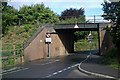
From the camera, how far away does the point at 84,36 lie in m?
73.9

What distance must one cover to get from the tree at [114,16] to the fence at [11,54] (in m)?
9.58

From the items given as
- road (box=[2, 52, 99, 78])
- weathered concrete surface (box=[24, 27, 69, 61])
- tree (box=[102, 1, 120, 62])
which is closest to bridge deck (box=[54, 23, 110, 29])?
weathered concrete surface (box=[24, 27, 69, 61])

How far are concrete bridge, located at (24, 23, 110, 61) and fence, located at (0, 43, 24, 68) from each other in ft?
4.66

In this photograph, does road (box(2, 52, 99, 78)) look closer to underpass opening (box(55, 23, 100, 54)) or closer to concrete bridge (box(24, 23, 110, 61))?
concrete bridge (box(24, 23, 110, 61))

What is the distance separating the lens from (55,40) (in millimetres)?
45875

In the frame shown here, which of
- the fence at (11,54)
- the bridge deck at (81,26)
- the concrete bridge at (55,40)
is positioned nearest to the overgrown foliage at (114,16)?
the fence at (11,54)

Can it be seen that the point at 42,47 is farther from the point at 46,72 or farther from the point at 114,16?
the point at 46,72

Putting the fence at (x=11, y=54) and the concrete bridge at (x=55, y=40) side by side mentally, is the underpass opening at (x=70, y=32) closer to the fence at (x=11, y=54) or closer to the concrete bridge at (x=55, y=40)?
the concrete bridge at (x=55, y=40)

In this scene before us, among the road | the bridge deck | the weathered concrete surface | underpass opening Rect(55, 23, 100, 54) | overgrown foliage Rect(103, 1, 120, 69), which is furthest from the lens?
underpass opening Rect(55, 23, 100, 54)

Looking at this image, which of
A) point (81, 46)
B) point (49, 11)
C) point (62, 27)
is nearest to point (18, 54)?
point (62, 27)

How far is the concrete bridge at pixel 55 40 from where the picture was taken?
3611 centimetres

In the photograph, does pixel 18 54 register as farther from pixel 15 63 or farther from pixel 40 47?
pixel 40 47

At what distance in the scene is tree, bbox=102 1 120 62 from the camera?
1025 inches

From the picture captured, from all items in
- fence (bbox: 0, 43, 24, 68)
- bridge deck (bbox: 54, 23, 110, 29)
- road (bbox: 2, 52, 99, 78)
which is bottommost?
road (bbox: 2, 52, 99, 78)
